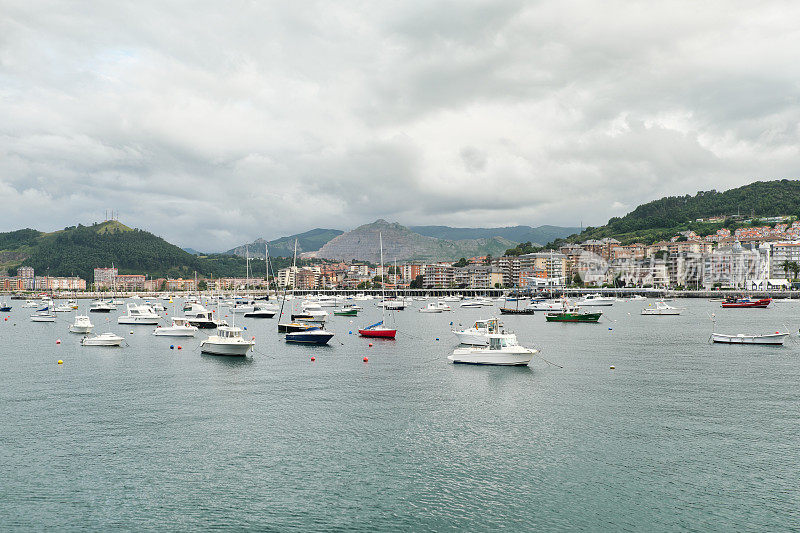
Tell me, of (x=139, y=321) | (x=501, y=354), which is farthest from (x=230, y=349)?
(x=139, y=321)

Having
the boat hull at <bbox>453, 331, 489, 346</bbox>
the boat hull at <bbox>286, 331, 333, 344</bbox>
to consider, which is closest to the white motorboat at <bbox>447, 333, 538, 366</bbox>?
the boat hull at <bbox>453, 331, 489, 346</bbox>

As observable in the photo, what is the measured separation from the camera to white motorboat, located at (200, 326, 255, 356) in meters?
52.4

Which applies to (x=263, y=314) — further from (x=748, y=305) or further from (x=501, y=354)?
(x=748, y=305)

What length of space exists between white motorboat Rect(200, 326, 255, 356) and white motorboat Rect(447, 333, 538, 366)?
68.0ft

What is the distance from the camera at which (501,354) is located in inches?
1834

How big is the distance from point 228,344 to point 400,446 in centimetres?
3093

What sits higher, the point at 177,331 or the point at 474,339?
the point at 177,331

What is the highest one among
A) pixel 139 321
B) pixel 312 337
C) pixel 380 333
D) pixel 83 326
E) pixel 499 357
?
pixel 83 326

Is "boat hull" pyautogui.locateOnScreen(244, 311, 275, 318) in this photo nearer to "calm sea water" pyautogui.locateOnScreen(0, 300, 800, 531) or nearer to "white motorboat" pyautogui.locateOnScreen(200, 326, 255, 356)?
"white motorboat" pyautogui.locateOnScreen(200, 326, 255, 356)

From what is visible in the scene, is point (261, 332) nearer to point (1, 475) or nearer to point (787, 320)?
point (1, 475)

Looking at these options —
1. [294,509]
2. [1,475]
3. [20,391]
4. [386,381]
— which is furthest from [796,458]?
[20,391]

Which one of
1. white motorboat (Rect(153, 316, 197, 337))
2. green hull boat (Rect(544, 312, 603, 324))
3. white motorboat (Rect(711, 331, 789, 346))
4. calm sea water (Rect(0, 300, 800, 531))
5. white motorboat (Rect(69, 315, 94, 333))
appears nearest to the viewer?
calm sea water (Rect(0, 300, 800, 531))

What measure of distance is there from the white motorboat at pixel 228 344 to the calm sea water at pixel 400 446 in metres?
3.79

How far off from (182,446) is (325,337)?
122 ft
